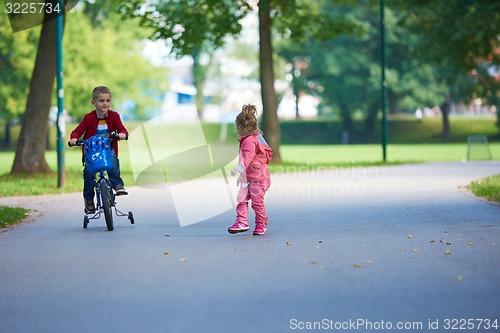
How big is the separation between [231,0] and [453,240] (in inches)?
832

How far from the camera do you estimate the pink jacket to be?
11422mm

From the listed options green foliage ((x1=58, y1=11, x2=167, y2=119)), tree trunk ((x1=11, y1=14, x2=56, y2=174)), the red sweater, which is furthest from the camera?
green foliage ((x1=58, y1=11, x2=167, y2=119))

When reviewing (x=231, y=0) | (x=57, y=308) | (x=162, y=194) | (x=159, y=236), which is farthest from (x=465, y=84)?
(x=57, y=308)

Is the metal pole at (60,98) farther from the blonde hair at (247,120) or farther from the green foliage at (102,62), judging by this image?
the green foliage at (102,62)

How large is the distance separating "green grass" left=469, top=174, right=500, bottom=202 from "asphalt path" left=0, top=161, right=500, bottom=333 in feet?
3.47

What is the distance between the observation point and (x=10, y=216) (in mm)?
14453

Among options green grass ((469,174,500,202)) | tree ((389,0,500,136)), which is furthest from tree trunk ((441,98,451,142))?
green grass ((469,174,500,202))

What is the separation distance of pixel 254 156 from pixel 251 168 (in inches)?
6.4

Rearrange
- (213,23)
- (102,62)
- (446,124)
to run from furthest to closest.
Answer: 1. (446,124)
2. (102,62)
3. (213,23)

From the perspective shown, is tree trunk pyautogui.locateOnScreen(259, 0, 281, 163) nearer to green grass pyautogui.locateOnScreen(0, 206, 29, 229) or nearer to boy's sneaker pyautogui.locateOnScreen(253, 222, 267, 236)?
green grass pyautogui.locateOnScreen(0, 206, 29, 229)

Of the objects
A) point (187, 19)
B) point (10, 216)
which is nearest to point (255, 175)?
point (10, 216)

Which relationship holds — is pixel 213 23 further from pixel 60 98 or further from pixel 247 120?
pixel 247 120

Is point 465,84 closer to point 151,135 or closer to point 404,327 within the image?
point 151,135

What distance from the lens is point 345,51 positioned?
221 ft
